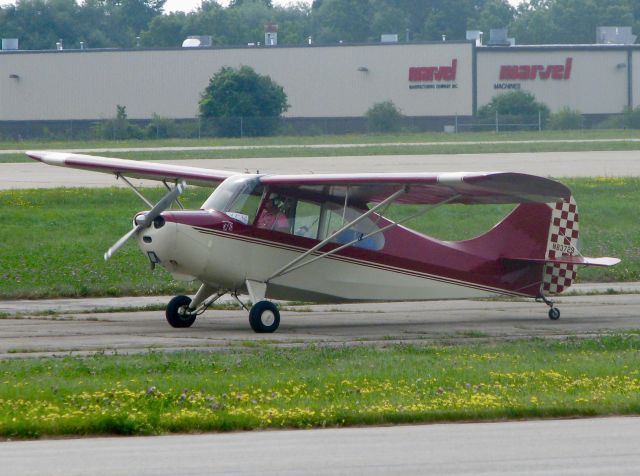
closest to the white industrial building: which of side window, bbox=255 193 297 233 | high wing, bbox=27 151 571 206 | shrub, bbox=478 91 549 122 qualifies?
shrub, bbox=478 91 549 122

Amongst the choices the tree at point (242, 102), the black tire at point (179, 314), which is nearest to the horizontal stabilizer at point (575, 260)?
the black tire at point (179, 314)

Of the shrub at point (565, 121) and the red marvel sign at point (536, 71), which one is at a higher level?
the red marvel sign at point (536, 71)

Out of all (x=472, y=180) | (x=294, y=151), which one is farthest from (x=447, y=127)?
(x=472, y=180)

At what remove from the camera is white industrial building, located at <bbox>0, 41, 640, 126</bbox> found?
8731 centimetres

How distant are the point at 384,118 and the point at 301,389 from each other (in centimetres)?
7356

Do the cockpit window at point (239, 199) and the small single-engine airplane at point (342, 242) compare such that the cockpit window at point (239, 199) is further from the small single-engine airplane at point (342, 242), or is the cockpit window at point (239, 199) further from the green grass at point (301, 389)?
the green grass at point (301, 389)

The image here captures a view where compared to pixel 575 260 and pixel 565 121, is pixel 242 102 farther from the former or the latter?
pixel 575 260

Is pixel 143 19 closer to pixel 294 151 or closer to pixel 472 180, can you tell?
pixel 294 151

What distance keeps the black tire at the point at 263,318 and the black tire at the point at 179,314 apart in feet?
3.80

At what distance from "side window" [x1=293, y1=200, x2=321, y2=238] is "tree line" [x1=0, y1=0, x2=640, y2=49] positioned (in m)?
118

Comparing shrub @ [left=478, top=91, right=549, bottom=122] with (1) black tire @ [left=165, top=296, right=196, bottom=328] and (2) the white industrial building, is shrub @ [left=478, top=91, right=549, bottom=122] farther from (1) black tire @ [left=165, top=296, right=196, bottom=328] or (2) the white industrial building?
(1) black tire @ [left=165, top=296, right=196, bottom=328]

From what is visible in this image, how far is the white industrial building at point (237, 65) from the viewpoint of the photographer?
87312 millimetres

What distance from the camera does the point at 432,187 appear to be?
54.5 ft

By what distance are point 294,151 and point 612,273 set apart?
113ft
